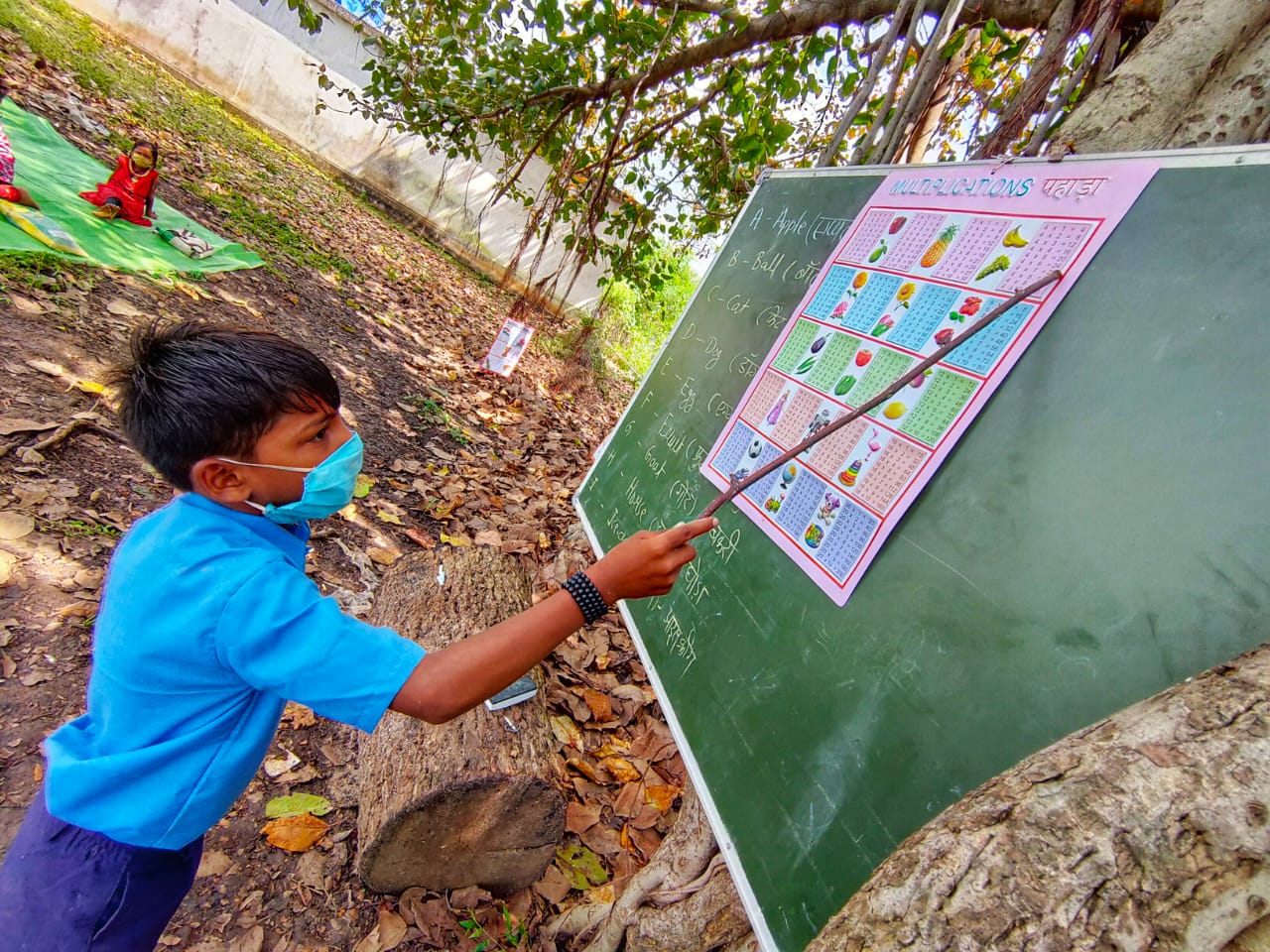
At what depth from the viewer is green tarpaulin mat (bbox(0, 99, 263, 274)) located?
4.98 meters

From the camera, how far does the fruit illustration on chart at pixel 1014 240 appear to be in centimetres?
143

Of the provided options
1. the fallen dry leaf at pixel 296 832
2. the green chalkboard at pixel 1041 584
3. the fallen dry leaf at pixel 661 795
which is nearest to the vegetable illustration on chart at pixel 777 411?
the green chalkboard at pixel 1041 584

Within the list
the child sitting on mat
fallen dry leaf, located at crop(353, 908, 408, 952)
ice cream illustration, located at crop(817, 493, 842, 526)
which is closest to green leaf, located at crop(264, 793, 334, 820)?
fallen dry leaf, located at crop(353, 908, 408, 952)

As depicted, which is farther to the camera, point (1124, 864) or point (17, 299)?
point (17, 299)

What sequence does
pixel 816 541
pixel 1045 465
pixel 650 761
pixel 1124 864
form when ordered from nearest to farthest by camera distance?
pixel 1124 864, pixel 1045 465, pixel 816 541, pixel 650 761

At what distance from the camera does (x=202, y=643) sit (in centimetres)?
120

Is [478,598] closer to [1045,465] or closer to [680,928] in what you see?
[680,928]

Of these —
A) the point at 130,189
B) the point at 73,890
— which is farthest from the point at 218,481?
the point at 130,189

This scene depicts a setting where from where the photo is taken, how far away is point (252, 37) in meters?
11.9

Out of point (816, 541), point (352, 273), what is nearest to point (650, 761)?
point (816, 541)

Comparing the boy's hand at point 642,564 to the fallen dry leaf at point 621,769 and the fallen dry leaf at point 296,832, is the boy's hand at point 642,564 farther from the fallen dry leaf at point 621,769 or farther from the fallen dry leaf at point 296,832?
the fallen dry leaf at point 621,769

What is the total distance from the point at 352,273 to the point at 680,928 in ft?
25.5

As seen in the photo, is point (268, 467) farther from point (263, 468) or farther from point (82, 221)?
point (82, 221)

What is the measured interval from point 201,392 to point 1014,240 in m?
1.79
